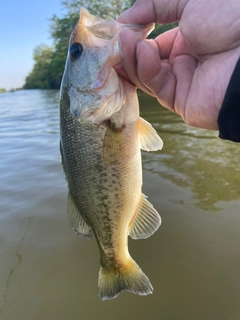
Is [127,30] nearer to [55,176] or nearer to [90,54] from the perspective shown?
[90,54]

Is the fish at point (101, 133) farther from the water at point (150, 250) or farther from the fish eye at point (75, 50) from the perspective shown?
the water at point (150, 250)

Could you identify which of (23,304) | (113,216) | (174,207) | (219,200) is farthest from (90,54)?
(219,200)

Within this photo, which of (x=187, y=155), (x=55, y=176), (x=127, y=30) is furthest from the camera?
(x=187, y=155)

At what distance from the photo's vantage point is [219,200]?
3961mm

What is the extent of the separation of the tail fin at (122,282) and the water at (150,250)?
445mm

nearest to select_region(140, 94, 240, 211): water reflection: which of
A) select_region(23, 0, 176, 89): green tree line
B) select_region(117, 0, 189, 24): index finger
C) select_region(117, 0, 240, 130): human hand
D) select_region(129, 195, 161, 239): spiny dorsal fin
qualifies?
select_region(129, 195, 161, 239): spiny dorsal fin

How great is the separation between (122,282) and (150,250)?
1013 mm

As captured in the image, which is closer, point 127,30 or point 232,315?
point 127,30

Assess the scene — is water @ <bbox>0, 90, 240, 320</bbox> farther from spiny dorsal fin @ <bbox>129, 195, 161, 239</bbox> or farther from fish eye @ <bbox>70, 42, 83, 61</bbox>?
fish eye @ <bbox>70, 42, 83, 61</bbox>

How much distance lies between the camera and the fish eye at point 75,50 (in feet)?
6.47

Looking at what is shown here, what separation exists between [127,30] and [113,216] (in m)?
1.21

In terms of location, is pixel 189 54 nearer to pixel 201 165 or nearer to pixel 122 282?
pixel 122 282

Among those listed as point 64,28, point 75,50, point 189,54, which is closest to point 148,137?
point 189,54

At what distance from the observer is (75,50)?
1.99m
